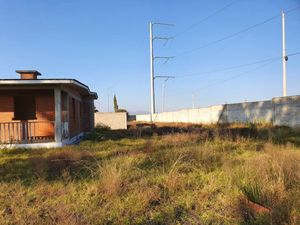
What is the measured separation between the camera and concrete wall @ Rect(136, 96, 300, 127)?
21.4m

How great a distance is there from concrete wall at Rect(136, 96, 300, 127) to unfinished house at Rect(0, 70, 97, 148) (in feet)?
46.4

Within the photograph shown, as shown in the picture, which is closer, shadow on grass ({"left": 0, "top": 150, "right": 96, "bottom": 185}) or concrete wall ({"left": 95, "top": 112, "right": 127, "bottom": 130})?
shadow on grass ({"left": 0, "top": 150, "right": 96, "bottom": 185})

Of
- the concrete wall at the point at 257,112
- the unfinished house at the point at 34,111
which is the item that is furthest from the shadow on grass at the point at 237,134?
the unfinished house at the point at 34,111

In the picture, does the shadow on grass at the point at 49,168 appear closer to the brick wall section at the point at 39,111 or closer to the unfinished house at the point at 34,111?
the unfinished house at the point at 34,111

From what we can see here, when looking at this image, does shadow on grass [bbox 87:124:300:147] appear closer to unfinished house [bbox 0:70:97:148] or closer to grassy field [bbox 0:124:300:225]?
unfinished house [bbox 0:70:97:148]

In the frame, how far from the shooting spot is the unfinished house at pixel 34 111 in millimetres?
14344

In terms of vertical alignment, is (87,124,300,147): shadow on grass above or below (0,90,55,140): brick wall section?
below

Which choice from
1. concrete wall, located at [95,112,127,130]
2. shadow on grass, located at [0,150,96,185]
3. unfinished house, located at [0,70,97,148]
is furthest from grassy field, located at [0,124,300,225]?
concrete wall, located at [95,112,127,130]

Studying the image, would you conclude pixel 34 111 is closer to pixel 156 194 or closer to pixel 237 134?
pixel 237 134

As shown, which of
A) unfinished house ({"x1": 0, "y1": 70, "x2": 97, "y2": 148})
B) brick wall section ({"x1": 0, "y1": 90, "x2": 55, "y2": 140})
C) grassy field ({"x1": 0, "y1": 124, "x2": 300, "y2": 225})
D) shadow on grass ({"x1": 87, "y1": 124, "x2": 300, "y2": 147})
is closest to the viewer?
grassy field ({"x1": 0, "y1": 124, "x2": 300, "y2": 225})

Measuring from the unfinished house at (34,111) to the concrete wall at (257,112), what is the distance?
14131 millimetres

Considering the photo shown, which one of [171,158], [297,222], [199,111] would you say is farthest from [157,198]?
[199,111]

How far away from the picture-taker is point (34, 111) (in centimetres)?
1653

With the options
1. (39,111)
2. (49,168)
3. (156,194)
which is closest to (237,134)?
(39,111)
